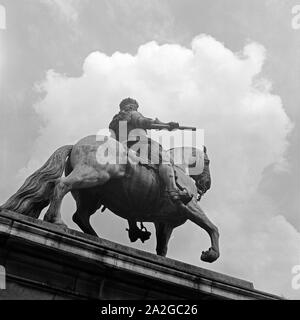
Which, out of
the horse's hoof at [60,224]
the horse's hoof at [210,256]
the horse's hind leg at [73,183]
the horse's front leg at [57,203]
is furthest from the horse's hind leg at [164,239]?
the horse's hoof at [60,224]

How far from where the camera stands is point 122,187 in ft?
37.7

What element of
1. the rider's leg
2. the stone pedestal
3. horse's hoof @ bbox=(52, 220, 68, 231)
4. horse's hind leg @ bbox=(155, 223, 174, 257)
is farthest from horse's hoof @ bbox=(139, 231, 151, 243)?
horse's hoof @ bbox=(52, 220, 68, 231)

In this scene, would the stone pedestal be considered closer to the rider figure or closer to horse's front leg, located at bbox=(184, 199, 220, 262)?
horse's front leg, located at bbox=(184, 199, 220, 262)

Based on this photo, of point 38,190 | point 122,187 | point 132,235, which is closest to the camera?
point 38,190

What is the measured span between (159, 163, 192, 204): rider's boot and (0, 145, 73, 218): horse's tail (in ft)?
6.25

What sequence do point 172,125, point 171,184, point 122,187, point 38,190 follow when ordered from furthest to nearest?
point 172,125 < point 171,184 < point 122,187 < point 38,190

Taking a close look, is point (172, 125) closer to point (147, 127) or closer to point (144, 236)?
point (147, 127)

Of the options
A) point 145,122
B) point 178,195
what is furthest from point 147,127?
point 178,195

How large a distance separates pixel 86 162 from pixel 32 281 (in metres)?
2.87

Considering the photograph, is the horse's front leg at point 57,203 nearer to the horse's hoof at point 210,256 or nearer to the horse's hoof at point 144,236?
the horse's hoof at point 144,236

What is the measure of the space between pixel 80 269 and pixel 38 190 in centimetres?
216

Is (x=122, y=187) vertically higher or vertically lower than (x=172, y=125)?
lower

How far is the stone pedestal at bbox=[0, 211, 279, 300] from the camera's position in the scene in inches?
349
